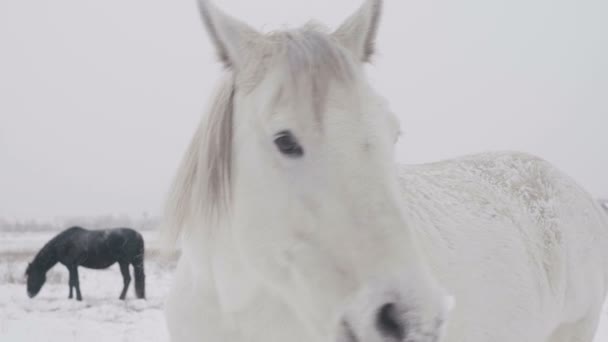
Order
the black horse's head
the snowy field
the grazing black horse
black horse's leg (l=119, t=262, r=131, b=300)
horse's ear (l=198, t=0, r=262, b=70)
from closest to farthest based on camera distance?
horse's ear (l=198, t=0, r=262, b=70), the snowy field, the black horse's head, black horse's leg (l=119, t=262, r=131, b=300), the grazing black horse

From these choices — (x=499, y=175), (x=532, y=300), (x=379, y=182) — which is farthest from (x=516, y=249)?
(x=379, y=182)

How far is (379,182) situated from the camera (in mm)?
1411

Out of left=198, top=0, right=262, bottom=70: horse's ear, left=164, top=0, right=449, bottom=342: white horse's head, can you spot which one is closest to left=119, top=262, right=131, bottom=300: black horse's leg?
left=164, top=0, right=449, bottom=342: white horse's head

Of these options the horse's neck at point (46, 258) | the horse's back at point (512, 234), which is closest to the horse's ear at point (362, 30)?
the horse's back at point (512, 234)

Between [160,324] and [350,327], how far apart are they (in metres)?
6.52

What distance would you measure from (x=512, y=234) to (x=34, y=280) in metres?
10.3

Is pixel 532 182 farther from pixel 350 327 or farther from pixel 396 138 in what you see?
pixel 350 327

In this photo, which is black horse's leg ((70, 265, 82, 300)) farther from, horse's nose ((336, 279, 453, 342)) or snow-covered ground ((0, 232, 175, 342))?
horse's nose ((336, 279, 453, 342))

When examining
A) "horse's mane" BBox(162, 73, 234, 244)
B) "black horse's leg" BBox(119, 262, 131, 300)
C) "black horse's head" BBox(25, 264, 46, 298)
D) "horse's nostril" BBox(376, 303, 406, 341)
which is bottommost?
"black horse's leg" BBox(119, 262, 131, 300)

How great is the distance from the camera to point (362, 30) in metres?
1.83

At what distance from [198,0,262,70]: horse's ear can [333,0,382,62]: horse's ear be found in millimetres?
342

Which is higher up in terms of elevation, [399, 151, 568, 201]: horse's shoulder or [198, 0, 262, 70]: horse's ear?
[198, 0, 262, 70]: horse's ear

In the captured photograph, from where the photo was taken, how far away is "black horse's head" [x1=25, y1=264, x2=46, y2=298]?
9711 mm

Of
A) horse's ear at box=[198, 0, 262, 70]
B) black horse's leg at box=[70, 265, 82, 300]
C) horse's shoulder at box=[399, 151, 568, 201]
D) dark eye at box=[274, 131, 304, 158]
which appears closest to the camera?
dark eye at box=[274, 131, 304, 158]
